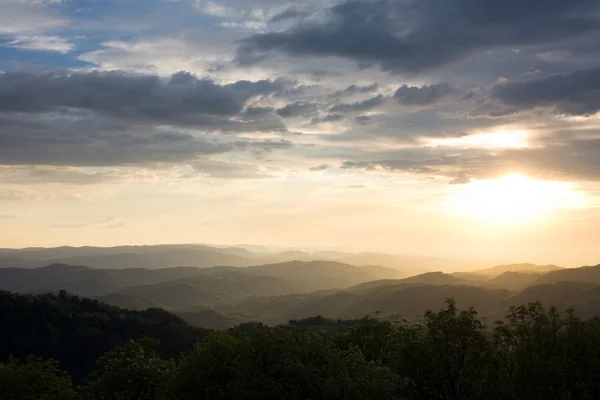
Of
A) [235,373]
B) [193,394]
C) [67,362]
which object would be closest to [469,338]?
[235,373]

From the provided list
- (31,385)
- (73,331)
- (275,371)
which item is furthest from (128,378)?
(73,331)

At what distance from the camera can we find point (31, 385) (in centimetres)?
4797

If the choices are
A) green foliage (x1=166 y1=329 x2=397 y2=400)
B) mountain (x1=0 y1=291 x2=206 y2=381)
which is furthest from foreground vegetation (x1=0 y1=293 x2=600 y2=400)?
mountain (x1=0 y1=291 x2=206 y2=381)

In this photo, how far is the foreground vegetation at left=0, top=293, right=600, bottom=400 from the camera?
3731 cm

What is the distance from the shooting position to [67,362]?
5000 inches

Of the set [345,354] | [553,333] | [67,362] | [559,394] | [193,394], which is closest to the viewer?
[559,394]

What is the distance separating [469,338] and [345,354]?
36.7ft

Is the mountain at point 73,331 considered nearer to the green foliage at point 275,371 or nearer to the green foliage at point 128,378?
the green foliage at point 128,378

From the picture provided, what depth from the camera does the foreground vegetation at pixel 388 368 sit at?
3731 centimetres

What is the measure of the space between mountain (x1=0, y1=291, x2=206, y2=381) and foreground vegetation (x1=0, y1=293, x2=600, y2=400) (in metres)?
82.4

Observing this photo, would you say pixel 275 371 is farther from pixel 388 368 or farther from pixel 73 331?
pixel 73 331

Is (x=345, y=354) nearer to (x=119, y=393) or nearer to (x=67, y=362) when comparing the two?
(x=119, y=393)

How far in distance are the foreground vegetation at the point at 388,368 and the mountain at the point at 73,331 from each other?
270ft

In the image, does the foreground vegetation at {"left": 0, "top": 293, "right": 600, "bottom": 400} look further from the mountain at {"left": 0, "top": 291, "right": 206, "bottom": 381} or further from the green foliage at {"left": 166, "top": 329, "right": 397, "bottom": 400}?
the mountain at {"left": 0, "top": 291, "right": 206, "bottom": 381}
